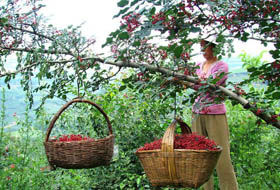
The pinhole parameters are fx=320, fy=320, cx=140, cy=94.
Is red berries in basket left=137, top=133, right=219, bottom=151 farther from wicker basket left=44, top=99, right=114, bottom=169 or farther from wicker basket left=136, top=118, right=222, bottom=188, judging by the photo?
wicker basket left=44, top=99, right=114, bottom=169

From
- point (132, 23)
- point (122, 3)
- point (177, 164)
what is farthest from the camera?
point (177, 164)

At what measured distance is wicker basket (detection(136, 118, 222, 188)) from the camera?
132 cm

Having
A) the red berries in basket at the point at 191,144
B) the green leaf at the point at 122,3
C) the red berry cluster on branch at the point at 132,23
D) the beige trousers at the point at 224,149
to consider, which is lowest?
the beige trousers at the point at 224,149

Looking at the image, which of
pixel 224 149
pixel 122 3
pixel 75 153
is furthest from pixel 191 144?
pixel 224 149

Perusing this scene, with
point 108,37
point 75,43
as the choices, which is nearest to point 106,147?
point 75,43

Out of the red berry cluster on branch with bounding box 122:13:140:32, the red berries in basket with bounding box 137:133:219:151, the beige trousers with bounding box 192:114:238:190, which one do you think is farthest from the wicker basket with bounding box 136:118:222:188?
the beige trousers with bounding box 192:114:238:190

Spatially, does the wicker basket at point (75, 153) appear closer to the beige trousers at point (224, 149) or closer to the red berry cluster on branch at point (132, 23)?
the red berry cluster on branch at point (132, 23)

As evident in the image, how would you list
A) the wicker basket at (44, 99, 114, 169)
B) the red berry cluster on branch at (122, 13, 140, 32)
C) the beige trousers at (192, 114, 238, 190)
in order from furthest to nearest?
the beige trousers at (192, 114, 238, 190) < the wicker basket at (44, 99, 114, 169) < the red berry cluster on branch at (122, 13, 140, 32)

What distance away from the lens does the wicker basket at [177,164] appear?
132cm

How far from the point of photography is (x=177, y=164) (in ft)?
4.35

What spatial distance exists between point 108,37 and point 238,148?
264 centimetres

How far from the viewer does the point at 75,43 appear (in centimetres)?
162

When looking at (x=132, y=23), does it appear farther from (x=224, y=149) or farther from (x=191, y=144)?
(x=224, y=149)

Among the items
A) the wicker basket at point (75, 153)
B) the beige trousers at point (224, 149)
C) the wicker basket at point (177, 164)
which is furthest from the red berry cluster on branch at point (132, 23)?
the beige trousers at point (224, 149)
